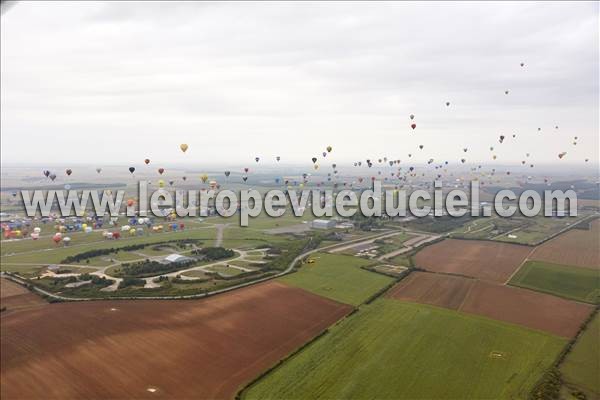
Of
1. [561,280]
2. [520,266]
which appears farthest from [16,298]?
[561,280]

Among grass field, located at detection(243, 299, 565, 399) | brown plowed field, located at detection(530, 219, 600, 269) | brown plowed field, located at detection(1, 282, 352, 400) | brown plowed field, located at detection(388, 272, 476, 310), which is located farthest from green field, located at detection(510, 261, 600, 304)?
brown plowed field, located at detection(1, 282, 352, 400)

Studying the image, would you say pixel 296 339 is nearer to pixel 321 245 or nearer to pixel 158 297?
pixel 158 297

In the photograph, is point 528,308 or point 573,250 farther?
point 573,250

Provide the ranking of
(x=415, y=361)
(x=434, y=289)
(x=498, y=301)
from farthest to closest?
(x=434, y=289)
(x=498, y=301)
(x=415, y=361)

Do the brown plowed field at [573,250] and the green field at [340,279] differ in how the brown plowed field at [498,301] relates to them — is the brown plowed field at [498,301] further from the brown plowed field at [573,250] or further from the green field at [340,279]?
the brown plowed field at [573,250]

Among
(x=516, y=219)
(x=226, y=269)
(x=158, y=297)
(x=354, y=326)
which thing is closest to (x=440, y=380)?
(x=354, y=326)

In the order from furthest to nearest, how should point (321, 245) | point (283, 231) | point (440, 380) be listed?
1. point (283, 231)
2. point (321, 245)
3. point (440, 380)

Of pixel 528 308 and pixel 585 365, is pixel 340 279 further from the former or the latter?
pixel 585 365
